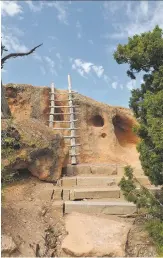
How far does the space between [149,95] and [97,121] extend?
10.2m

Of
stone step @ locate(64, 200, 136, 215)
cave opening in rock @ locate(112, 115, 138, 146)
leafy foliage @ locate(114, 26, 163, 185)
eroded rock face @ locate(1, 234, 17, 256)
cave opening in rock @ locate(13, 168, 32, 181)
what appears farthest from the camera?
cave opening in rock @ locate(112, 115, 138, 146)

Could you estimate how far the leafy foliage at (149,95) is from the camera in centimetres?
591

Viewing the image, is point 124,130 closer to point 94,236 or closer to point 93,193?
point 93,193

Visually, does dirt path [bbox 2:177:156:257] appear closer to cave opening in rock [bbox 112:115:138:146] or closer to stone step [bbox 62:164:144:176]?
stone step [bbox 62:164:144:176]

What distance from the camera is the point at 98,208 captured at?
22.1 feet

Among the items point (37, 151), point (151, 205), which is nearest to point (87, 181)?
point (37, 151)

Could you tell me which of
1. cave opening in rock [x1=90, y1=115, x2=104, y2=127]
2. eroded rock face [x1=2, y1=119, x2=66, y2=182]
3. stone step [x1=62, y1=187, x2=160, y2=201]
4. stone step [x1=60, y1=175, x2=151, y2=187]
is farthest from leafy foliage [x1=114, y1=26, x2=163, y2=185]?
cave opening in rock [x1=90, y1=115, x2=104, y2=127]

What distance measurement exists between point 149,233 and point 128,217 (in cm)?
102

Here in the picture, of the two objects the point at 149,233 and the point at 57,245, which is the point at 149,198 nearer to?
the point at 149,233

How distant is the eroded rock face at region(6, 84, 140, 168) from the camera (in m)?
14.3

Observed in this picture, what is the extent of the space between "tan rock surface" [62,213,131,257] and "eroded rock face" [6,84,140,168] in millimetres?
7435

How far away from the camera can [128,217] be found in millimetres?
6766

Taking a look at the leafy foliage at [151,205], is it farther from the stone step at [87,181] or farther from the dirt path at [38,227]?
the stone step at [87,181]

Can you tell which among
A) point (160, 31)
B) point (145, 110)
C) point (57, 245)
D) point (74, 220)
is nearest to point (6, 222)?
point (57, 245)
